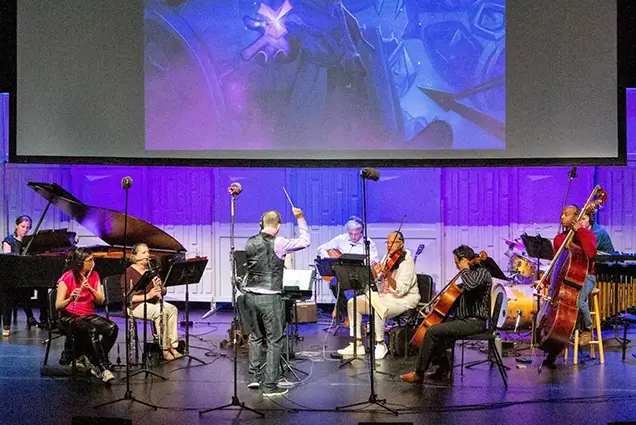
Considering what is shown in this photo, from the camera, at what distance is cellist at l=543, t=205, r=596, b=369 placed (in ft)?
26.5

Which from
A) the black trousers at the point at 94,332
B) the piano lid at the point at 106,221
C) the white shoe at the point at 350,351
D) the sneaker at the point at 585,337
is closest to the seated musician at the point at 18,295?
the piano lid at the point at 106,221

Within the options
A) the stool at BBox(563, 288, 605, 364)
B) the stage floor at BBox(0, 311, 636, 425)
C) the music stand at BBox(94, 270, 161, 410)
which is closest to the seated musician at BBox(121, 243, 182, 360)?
the music stand at BBox(94, 270, 161, 410)

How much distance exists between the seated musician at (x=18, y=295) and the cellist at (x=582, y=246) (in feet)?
21.5

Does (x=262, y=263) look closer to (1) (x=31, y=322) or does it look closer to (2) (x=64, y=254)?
(2) (x=64, y=254)

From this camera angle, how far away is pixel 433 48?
35.6ft

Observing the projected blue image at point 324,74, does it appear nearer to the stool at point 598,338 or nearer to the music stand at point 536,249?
the music stand at point 536,249

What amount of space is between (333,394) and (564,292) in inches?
102

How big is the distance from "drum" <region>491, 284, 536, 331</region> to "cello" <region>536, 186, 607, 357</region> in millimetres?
1243

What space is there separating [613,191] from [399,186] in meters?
3.26

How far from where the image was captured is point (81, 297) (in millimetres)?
8086

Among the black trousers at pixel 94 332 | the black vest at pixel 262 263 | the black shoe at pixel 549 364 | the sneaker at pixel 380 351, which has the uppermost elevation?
the black vest at pixel 262 263

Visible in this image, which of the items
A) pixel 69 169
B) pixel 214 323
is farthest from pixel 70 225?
pixel 214 323

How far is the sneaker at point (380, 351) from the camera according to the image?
884cm

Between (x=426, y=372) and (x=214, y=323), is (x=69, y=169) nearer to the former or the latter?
(x=214, y=323)
